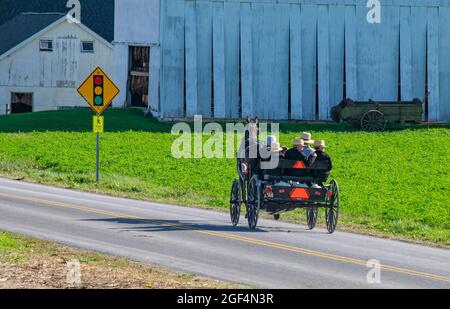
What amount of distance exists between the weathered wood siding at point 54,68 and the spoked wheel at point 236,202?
4498cm

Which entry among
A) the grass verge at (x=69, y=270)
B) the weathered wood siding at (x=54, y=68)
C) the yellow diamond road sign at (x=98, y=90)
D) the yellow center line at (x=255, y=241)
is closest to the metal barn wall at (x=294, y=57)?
the yellow diamond road sign at (x=98, y=90)

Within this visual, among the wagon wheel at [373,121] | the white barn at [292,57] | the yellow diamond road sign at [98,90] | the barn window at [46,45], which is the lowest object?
the wagon wheel at [373,121]

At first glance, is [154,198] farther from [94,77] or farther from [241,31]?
[241,31]

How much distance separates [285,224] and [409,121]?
24537 mm

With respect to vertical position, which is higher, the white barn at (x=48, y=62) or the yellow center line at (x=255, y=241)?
the white barn at (x=48, y=62)

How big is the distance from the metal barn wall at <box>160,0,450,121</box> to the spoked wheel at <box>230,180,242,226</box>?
2634 cm

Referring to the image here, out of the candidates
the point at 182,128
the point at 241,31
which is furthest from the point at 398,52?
the point at 182,128

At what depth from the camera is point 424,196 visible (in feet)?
102

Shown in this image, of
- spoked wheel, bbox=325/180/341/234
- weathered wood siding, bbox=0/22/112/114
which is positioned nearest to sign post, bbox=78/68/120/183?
spoked wheel, bbox=325/180/341/234

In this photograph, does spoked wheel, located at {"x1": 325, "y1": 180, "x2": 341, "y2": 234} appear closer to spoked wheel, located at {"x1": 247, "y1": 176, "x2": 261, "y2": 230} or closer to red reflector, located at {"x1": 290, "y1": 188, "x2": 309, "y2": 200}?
red reflector, located at {"x1": 290, "y1": 188, "x2": 309, "y2": 200}

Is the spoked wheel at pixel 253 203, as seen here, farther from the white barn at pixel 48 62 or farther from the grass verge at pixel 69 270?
the white barn at pixel 48 62

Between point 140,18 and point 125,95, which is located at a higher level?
point 140,18

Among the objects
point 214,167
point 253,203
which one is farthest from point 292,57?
point 253,203

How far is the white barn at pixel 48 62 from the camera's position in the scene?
68.9 m
